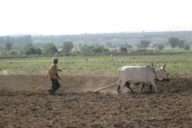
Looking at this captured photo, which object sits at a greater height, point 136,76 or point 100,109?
point 136,76

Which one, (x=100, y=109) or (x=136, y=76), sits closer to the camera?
(x=100, y=109)

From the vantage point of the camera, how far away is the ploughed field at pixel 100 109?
13.9 m

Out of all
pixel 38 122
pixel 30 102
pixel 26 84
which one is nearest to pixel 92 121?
pixel 38 122

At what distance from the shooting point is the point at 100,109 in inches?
639

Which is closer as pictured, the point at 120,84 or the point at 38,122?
the point at 38,122

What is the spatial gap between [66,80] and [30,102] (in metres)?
10.2

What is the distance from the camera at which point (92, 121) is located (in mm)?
14195

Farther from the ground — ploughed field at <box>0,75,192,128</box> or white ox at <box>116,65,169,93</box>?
white ox at <box>116,65,169,93</box>

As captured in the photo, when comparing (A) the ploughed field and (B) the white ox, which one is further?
(B) the white ox

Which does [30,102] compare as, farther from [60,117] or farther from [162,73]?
[162,73]

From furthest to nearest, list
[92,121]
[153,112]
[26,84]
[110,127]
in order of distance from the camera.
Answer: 1. [26,84]
2. [153,112]
3. [92,121]
4. [110,127]

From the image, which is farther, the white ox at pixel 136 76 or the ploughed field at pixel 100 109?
the white ox at pixel 136 76

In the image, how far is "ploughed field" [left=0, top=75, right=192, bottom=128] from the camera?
13.9m

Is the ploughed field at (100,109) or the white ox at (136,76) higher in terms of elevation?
the white ox at (136,76)
